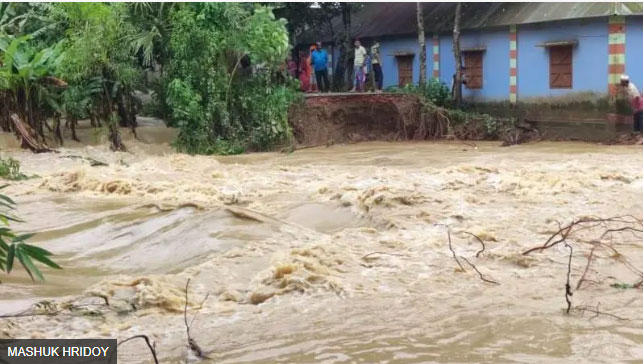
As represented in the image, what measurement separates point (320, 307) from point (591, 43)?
1410cm

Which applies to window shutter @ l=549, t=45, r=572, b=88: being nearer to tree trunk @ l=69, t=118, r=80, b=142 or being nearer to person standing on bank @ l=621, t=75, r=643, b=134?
person standing on bank @ l=621, t=75, r=643, b=134

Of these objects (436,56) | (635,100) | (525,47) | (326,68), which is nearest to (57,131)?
(326,68)

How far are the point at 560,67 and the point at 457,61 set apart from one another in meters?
3.01

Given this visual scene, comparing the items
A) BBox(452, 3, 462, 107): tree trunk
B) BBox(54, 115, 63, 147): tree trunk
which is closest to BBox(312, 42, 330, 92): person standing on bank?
BBox(452, 3, 462, 107): tree trunk

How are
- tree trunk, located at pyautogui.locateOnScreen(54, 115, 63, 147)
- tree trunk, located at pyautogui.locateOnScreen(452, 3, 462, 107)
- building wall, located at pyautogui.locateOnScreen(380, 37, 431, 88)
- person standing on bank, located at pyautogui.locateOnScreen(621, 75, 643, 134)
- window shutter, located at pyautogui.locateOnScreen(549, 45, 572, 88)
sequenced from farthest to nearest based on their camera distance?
building wall, located at pyautogui.locateOnScreen(380, 37, 431, 88) → tree trunk, located at pyautogui.locateOnScreen(452, 3, 462, 107) → window shutter, located at pyautogui.locateOnScreen(549, 45, 572, 88) → person standing on bank, located at pyautogui.locateOnScreen(621, 75, 643, 134) → tree trunk, located at pyautogui.locateOnScreen(54, 115, 63, 147)

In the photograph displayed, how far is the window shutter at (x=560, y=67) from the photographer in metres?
18.7

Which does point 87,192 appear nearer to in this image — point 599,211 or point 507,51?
point 599,211

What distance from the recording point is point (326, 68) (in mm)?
22625

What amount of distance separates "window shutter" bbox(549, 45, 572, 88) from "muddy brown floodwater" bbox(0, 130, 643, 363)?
232 inches

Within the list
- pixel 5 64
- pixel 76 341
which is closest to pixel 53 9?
pixel 5 64

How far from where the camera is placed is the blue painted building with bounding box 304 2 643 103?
17297mm

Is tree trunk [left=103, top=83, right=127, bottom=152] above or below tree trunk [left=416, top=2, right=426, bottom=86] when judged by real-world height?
below

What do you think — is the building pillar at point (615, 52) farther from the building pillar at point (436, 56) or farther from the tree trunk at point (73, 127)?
the tree trunk at point (73, 127)

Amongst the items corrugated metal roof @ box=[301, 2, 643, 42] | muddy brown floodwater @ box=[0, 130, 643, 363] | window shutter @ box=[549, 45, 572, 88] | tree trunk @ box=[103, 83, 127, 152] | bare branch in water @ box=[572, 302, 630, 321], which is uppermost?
corrugated metal roof @ box=[301, 2, 643, 42]
